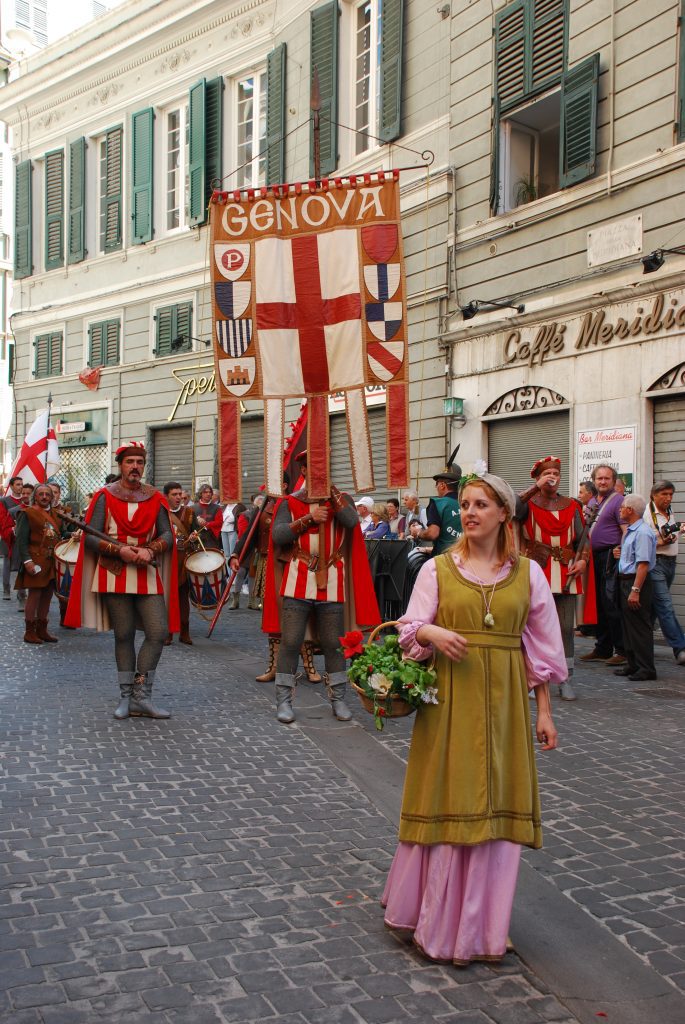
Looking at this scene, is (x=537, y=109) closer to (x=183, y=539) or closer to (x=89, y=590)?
(x=183, y=539)

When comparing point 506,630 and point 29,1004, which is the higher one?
point 506,630

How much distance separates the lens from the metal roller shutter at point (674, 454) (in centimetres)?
1224

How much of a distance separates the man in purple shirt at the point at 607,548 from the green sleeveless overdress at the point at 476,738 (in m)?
6.85

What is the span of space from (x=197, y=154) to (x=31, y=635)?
1368 centimetres

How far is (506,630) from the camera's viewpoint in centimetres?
357

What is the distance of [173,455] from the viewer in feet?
75.4

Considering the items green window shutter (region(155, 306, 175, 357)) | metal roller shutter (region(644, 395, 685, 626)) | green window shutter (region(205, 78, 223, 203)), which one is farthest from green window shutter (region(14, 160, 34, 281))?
metal roller shutter (region(644, 395, 685, 626))

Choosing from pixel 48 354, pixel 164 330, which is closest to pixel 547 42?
pixel 164 330

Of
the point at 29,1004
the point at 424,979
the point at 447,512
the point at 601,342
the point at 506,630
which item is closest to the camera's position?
the point at 29,1004

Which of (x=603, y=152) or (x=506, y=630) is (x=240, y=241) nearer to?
(x=506, y=630)

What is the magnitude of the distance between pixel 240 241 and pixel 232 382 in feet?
3.51

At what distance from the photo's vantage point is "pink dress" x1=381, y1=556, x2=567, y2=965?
3432 millimetres

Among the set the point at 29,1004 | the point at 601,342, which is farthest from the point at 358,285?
the point at 601,342

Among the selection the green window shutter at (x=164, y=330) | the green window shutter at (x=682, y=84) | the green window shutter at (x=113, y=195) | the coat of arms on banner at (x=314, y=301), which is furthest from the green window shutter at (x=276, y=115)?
the coat of arms on banner at (x=314, y=301)
